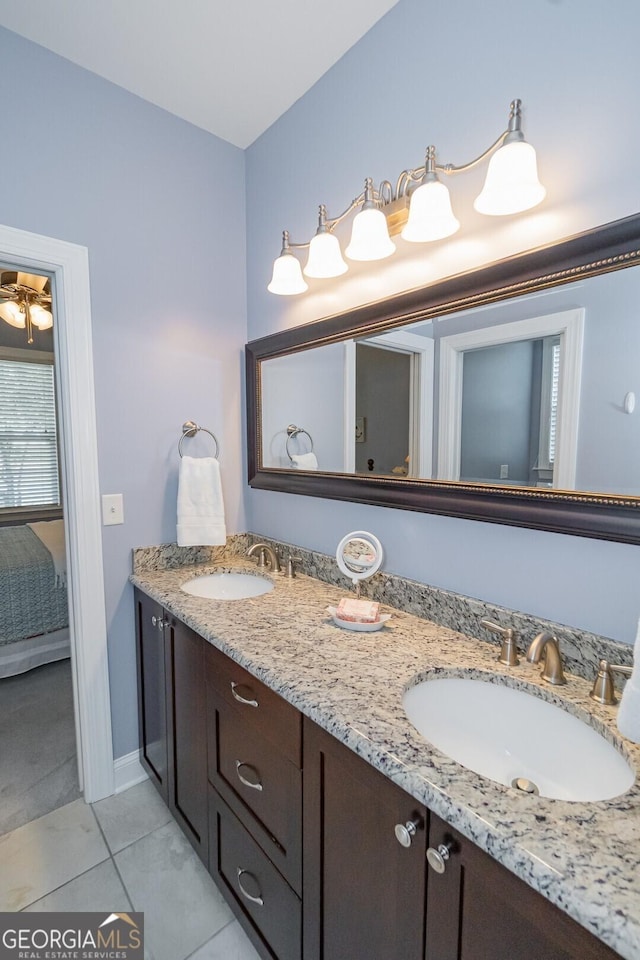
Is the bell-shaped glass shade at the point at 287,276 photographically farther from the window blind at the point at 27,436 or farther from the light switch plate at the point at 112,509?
the window blind at the point at 27,436

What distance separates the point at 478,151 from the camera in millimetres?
1187

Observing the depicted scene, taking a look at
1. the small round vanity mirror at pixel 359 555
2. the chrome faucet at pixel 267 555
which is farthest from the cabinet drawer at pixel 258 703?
the chrome faucet at pixel 267 555

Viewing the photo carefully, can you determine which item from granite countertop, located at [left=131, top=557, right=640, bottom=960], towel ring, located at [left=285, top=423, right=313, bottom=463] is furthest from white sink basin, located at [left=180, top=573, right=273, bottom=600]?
towel ring, located at [left=285, top=423, right=313, bottom=463]

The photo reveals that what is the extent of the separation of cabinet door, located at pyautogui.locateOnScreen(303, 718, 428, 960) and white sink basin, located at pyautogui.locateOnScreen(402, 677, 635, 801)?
17cm

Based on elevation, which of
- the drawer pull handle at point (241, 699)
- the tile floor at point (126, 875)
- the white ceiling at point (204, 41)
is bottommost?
the tile floor at point (126, 875)

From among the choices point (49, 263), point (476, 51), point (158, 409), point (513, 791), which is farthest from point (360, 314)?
point (513, 791)

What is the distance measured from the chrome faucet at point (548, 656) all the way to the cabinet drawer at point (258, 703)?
0.55m

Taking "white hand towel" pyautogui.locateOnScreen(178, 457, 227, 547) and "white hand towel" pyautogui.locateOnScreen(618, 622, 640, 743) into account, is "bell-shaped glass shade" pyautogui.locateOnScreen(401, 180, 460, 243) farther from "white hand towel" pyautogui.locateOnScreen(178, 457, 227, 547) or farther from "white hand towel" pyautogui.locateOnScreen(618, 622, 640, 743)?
"white hand towel" pyautogui.locateOnScreen(178, 457, 227, 547)

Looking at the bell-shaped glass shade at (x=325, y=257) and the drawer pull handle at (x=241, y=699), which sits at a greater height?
the bell-shaped glass shade at (x=325, y=257)

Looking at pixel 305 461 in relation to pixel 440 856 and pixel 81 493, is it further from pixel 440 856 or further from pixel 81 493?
pixel 440 856

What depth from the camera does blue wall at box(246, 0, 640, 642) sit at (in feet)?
3.18

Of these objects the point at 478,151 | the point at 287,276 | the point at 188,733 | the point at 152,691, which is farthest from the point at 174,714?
the point at 478,151

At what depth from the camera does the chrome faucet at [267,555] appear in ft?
6.23

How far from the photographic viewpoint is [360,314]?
A: 4.95 ft
